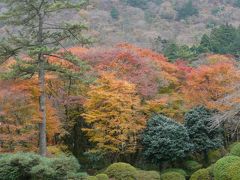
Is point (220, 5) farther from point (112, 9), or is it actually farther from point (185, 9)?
point (112, 9)

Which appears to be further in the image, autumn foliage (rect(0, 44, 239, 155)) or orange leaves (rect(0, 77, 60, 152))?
autumn foliage (rect(0, 44, 239, 155))

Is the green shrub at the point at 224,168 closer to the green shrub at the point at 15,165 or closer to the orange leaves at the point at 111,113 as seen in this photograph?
the orange leaves at the point at 111,113

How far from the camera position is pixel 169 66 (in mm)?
29281

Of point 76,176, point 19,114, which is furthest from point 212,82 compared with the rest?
point 76,176

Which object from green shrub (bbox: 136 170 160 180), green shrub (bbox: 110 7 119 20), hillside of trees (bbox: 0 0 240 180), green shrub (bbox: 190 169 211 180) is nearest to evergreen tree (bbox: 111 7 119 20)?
green shrub (bbox: 110 7 119 20)

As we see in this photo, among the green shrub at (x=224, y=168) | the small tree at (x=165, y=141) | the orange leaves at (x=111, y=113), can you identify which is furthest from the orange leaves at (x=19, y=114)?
the green shrub at (x=224, y=168)

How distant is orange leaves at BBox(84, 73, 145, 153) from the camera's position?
22.3 m

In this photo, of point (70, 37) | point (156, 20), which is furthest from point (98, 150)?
point (156, 20)

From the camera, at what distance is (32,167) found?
1503 centimetres

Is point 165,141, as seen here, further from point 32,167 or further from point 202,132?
point 32,167

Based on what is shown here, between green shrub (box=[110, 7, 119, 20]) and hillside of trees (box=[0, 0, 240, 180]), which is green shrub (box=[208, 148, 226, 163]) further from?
Result: green shrub (box=[110, 7, 119, 20])

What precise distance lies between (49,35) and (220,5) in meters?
54.4

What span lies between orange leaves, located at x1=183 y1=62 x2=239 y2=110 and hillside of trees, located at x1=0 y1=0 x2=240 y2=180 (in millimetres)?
59

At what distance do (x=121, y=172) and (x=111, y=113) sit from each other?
3915 millimetres
